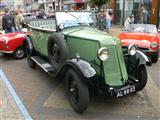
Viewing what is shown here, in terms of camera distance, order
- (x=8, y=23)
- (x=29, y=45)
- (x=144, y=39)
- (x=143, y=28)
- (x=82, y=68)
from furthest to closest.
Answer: (x=8, y=23) → (x=143, y=28) → (x=144, y=39) → (x=29, y=45) → (x=82, y=68)

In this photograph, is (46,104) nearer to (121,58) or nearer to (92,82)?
(92,82)

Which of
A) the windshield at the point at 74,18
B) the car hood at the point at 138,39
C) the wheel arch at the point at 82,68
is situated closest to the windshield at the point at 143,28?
the car hood at the point at 138,39

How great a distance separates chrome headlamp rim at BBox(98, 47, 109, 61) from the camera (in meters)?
4.12

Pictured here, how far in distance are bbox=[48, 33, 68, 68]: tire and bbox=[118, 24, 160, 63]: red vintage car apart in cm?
242

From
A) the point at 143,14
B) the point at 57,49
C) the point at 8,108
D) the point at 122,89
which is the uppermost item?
the point at 143,14

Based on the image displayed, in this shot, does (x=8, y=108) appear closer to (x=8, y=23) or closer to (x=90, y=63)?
(x=90, y=63)

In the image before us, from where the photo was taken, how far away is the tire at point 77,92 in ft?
13.4

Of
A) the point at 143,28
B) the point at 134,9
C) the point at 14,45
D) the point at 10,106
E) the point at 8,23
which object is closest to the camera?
the point at 10,106

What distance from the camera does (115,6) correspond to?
2342cm

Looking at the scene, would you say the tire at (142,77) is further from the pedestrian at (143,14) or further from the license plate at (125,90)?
the pedestrian at (143,14)

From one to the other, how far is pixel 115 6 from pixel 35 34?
58.4 ft

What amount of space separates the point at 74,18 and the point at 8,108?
2779 millimetres

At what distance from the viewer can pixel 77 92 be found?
4430 millimetres

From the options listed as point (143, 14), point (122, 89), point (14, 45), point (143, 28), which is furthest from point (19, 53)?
point (143, 14)
